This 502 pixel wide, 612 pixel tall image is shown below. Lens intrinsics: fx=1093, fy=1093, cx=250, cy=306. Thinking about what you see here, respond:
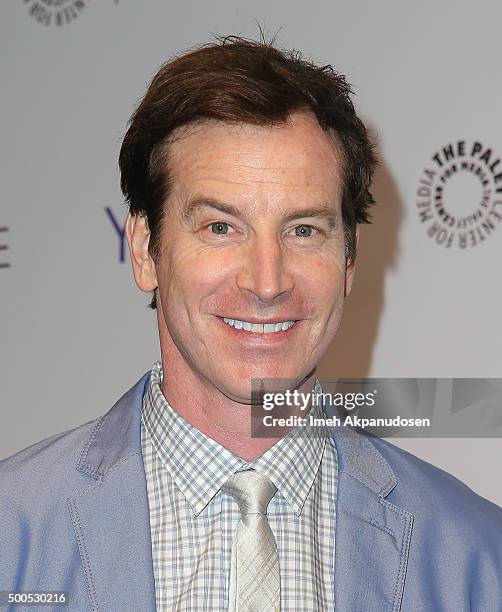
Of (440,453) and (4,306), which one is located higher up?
(4,306)

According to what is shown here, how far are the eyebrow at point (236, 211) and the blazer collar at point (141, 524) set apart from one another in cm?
30

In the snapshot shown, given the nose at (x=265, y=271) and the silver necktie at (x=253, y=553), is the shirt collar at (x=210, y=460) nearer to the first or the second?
the silver necktie at (x=253, y=553)

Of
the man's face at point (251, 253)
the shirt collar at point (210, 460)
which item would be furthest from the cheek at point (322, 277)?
the shirt collar at point (210, 460)

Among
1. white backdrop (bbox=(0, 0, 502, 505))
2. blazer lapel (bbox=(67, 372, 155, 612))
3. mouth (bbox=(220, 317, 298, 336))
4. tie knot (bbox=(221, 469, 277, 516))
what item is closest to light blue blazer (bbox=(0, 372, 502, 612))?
blazer lapel (bbox=(67, 372, 155, 612))

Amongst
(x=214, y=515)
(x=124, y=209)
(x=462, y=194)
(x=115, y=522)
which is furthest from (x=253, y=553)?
(x=124, y=209)

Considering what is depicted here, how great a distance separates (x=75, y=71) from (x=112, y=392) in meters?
0.74

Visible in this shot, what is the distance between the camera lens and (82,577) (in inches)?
55.2

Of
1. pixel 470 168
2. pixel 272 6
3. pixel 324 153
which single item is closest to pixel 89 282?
pixel 272 6

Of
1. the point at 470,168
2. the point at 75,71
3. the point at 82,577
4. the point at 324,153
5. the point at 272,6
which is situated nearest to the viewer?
the point at 82,577

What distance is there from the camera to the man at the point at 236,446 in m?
1.42

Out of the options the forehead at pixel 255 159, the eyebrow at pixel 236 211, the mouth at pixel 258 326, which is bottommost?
the mouth at pixel 258 326

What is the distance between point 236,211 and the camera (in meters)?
1.44

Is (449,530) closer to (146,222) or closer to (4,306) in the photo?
(146,222)

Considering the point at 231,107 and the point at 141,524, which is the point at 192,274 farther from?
the point at 141,524
